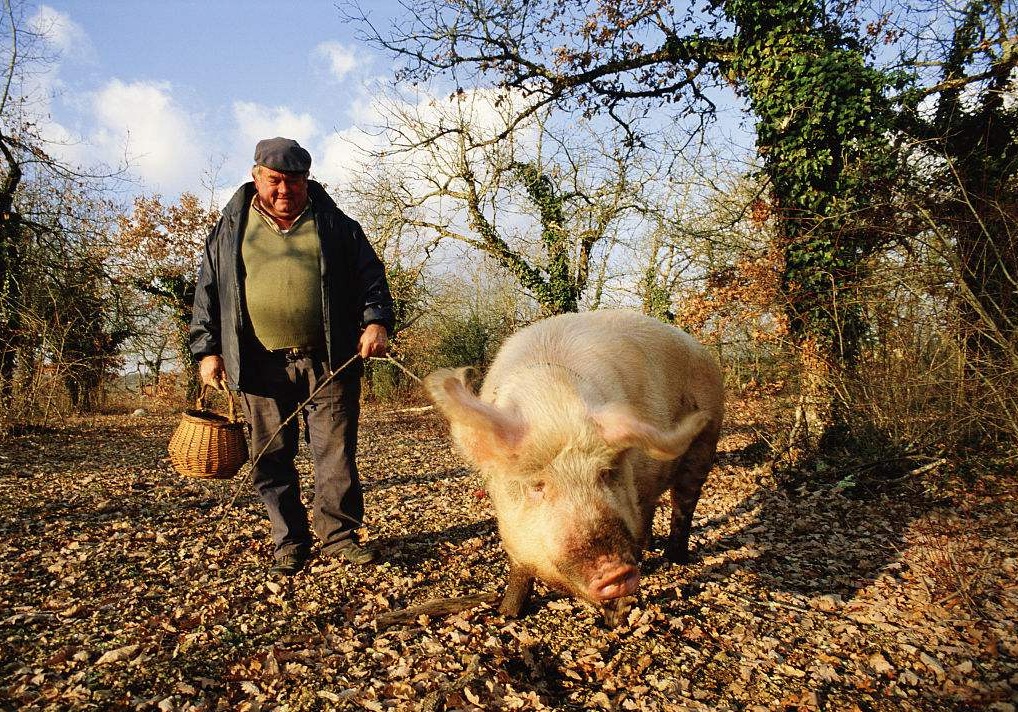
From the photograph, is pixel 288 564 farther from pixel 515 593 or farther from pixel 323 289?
pixel 323 289

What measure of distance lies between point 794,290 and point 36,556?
7.99 m

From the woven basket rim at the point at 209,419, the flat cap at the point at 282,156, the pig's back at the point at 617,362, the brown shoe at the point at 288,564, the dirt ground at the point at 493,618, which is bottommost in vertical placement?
the dirt ground at the point at 493,618

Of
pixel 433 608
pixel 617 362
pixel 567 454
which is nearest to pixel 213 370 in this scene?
pixel 433 608

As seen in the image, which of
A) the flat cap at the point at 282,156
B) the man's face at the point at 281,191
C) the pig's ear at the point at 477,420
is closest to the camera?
the pig's ear at the point at 477,420

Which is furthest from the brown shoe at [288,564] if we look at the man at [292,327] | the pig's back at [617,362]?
the pig's back at [617,362]

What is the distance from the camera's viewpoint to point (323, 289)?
3.63m

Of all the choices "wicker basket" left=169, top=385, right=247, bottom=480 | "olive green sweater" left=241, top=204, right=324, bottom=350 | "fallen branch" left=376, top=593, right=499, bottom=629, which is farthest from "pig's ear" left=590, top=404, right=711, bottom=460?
"wicker basket" left=169, top=385, right=247, bottom=480

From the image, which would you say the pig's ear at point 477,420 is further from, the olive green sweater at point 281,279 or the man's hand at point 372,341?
the olive green sweater at point 281,279

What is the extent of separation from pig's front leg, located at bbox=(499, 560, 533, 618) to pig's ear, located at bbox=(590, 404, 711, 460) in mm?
1108

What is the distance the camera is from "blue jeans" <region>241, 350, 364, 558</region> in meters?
3.79

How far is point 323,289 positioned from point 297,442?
1030mm

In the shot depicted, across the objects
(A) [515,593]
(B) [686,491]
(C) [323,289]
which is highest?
(C) [323,289]

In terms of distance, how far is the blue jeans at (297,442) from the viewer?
3.79 m

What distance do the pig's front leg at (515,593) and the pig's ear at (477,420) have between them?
92 centimetres
